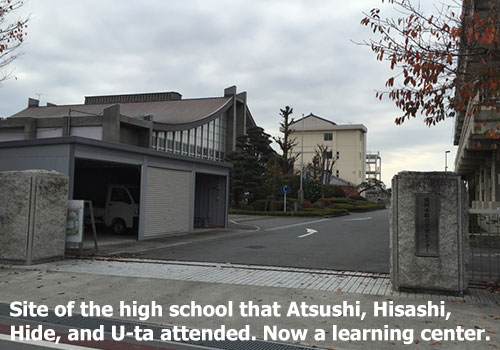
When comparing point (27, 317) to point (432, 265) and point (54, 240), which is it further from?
point (432, 265)

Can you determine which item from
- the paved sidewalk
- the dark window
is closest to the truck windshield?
the dark window

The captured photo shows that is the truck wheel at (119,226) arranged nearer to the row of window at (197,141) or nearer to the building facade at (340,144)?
the row of window at (197,141)

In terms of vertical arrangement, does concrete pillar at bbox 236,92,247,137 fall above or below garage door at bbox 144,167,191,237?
above

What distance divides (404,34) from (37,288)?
7.79 m

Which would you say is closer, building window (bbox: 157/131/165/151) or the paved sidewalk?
the paved sidewalk

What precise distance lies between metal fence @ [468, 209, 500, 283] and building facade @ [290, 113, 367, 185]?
74435 millimetres

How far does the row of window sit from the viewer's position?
46997 mm

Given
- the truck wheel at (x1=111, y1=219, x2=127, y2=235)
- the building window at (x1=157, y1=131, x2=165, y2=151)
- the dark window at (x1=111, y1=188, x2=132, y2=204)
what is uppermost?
the building window at (x1=157, y1=131, x2=165, y2=151)

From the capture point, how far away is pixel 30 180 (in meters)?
10.0

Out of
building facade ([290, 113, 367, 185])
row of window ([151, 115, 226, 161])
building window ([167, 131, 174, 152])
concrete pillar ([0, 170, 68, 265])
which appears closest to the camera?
concrete pillar ([0, 170, 68, 265])

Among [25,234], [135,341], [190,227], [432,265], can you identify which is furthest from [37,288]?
[190,227]

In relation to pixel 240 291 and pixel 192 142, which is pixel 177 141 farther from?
pixel 240 291

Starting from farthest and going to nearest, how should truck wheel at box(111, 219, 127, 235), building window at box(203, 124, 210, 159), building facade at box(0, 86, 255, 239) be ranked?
1. building window at box(203, 124, 210, 159)
2. truck wheel at box(111, 219, 127, 235)
3. building facade at box(0, 86, 255, 239)

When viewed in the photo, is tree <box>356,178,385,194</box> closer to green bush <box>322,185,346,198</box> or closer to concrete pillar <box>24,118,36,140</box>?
green bush <box>322,185,346,198</box>
